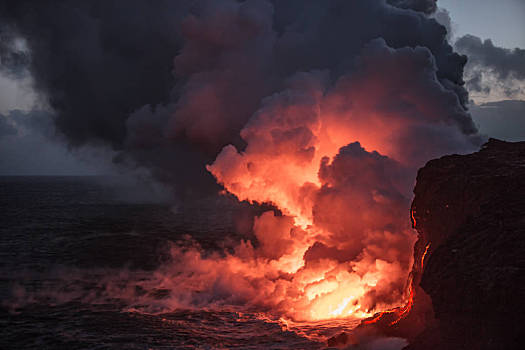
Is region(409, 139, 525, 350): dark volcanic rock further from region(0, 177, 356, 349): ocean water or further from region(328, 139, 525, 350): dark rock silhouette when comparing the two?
region(0, 177, 356, 349): ocean water

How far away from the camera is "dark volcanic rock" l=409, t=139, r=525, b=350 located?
1077cm

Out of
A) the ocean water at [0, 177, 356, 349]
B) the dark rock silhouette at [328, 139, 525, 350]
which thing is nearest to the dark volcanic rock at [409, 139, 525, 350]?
the dark rock silhouette at [328, 139, 525, 350]

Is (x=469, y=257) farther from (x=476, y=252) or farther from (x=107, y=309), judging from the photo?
(x=107, y=309)

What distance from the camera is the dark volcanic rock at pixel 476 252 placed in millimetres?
10766

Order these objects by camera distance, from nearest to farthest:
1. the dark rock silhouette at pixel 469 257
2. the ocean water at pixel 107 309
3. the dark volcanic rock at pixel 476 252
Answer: the dark volcanic rock at pixel 476 252 < the dark rock silhouette at pixel 469 257 < the ocean water at pixel 107 309

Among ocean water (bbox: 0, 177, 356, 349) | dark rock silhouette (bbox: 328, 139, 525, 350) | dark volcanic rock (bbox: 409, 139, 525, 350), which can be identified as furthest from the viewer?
ocean water (bbox: 0, 177, 356, 349)

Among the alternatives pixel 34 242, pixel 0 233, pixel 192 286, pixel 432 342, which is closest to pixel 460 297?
pixel 432 342

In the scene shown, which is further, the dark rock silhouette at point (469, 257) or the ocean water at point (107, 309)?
the ocean water at point (107, 309)

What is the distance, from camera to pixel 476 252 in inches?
477

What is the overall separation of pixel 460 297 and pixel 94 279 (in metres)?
33.0

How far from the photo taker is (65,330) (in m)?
23.0

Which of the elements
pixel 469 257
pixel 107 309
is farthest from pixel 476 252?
pixel 107 309

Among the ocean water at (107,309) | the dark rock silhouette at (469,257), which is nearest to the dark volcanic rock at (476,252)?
the dark rock silhouette at (469,257)

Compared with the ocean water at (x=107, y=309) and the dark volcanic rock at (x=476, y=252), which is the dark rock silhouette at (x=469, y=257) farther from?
the ocean water at (x=107, y=309)
